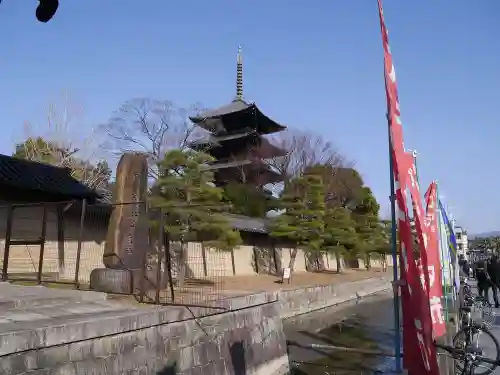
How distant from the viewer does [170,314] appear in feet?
22.2

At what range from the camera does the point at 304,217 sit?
Result: 72.4 ft

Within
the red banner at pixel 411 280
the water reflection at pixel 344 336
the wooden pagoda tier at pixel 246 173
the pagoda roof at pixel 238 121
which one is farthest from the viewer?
the pagoda roof at pixel 238 121

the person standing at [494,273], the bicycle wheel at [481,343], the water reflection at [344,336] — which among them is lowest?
the water reflection at [344,336]

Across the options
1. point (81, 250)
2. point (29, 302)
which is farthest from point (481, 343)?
point (81, 250)

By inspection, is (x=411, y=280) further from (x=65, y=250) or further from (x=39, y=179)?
(x=39, y=179)

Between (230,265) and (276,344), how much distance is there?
12530 mm

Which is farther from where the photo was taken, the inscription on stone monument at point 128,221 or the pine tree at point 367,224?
the pine tree at point 367,224

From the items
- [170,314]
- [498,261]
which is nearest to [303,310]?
[498,261]

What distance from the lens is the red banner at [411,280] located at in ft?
11.9

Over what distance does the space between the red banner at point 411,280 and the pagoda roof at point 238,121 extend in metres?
31.9

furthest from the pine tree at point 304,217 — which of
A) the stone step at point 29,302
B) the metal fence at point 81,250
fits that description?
the stone step at point 29,302

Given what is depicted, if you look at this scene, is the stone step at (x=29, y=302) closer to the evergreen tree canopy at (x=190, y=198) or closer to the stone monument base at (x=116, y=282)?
the stone monument base at (x=116, y=282)

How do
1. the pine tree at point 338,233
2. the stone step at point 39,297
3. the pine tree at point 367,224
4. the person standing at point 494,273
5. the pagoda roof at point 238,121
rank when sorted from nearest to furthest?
1. the stone step at point 39,297
2. the person standing at point 494,273
3. the pine tree at point 338,233
4. the pine tree at point 367,224
5. the pagoda roof at point 238,121

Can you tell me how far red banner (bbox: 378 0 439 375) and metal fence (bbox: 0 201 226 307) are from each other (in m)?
5.54
